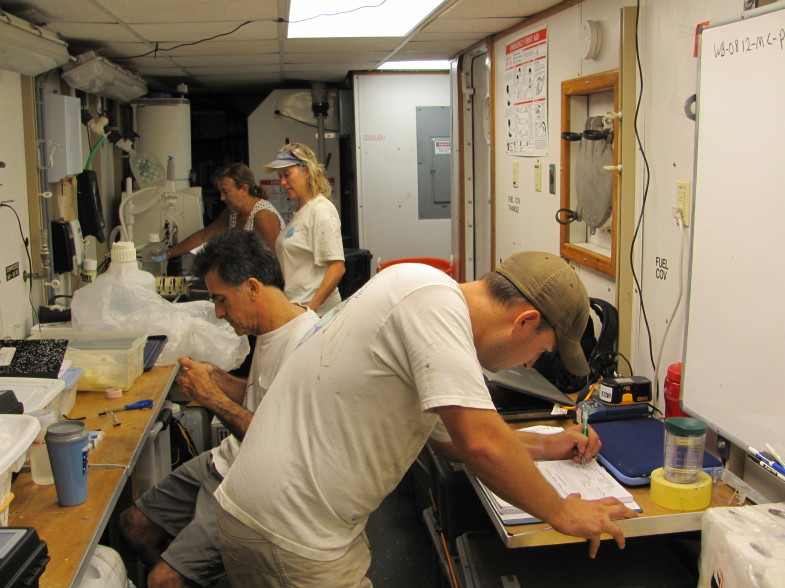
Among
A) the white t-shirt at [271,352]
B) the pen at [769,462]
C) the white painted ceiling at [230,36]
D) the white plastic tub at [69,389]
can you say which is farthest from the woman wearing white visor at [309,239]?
the pen at [769,462]

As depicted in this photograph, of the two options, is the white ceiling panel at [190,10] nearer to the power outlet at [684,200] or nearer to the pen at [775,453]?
the power outlet at [684,200]

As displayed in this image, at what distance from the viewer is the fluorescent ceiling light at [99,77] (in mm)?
3801

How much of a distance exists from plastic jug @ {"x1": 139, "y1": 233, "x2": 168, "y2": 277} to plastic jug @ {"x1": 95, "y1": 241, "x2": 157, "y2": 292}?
1.27 metres

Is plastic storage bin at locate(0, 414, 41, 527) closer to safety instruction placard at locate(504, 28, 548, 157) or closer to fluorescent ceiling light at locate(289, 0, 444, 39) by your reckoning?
fluorescent ceiling light at locate(289, 0, 444, 39)

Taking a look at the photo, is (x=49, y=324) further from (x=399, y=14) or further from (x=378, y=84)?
(x=378, y=84)

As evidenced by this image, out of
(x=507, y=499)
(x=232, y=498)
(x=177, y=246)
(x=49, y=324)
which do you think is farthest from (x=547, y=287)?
(x=177, y=246)

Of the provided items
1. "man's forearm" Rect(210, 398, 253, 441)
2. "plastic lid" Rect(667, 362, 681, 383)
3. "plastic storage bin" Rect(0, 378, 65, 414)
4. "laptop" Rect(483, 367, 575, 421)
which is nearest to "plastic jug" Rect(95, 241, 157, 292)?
"plastic storage bin" Rect(0, 378, 65, 414)

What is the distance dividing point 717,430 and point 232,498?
1.27m

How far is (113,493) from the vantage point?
1966mm

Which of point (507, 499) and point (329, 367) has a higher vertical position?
point (329, 367)

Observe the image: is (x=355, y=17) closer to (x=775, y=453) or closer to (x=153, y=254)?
(x=153, y=254)

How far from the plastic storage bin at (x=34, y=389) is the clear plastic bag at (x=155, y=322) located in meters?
0.88

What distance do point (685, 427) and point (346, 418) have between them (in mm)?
857

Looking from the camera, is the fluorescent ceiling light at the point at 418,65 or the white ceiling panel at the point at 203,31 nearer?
the white ceiling panel at the point at 203,31
